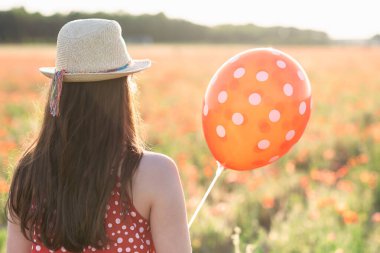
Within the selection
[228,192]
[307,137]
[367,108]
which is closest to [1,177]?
[228,192]

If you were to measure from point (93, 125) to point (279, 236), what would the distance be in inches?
77.5

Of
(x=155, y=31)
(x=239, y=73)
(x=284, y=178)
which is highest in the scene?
(x=239, y=73)

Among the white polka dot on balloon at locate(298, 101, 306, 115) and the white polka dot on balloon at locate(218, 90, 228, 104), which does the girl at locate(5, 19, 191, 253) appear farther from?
the white polka dot on balloon at locate(298, 101, 306, 115)

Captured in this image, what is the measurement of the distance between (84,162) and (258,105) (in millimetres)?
654

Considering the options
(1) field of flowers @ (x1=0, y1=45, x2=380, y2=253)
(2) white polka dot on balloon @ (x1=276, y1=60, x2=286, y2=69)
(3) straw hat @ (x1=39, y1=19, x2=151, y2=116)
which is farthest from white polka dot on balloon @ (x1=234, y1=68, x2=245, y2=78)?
(3) straw hat @ (x1=39, y1=19, x2=151, y2=116)

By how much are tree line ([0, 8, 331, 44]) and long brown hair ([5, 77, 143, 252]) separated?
1813 inches

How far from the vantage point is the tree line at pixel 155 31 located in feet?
161

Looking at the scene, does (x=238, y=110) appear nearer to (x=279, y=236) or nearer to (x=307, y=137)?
(x=279, y=236)

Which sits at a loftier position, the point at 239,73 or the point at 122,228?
the point at 239,73

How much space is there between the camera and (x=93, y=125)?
5.06 ft

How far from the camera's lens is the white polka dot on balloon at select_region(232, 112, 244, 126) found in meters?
1.97

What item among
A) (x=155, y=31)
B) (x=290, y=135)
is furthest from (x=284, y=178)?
(x=155, y=31)

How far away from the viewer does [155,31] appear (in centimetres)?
5669

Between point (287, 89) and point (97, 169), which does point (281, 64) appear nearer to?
point (287, 89)
